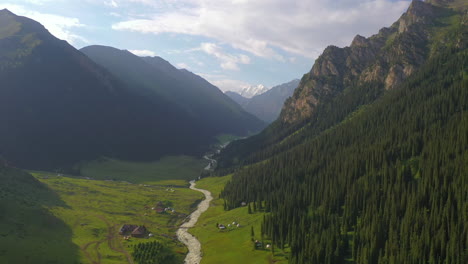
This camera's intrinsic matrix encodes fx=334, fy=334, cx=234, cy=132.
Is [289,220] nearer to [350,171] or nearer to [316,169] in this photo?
[350,171]

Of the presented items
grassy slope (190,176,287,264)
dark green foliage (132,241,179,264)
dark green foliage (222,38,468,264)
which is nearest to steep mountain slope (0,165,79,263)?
dark green foliage (132,241,179,264)

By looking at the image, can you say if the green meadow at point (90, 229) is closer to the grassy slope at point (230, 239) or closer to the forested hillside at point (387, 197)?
the grassy slope at point (230, 239)

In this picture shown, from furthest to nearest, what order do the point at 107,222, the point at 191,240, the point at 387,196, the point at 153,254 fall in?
the point at 107,222 < the point at 191,240 < the point at 153,254 < the point at 387,196

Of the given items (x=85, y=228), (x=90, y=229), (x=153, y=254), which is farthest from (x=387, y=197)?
(x=85, y=228)

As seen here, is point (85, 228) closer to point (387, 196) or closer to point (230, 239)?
point (230, 239)

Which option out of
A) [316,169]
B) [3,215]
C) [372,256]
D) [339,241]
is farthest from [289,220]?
[3,215]
